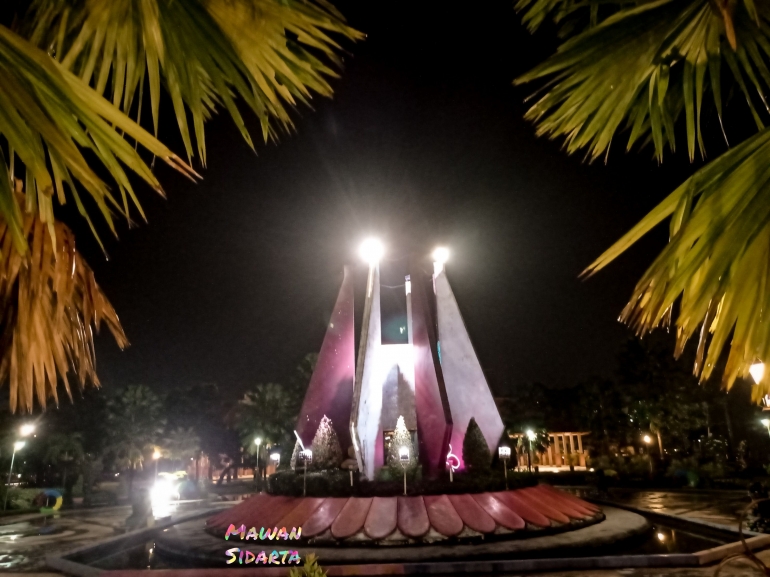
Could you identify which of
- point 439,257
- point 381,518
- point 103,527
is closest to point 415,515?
point 381,518

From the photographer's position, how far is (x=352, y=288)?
23.2m

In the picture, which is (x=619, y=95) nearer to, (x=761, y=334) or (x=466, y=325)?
(x=761, y=334)

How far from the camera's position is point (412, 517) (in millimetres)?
13875

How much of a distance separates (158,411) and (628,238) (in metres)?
45.4

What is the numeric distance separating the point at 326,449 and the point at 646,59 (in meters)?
18.6

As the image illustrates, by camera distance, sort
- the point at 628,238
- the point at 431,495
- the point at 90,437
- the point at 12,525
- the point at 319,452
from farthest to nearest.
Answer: the point at 90,437
the point at 12,525
the point at 319,452
the point at 431,495
the point at 628,238

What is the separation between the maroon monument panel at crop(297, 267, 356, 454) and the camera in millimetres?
20781

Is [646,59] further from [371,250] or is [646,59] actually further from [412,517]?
[371,250]

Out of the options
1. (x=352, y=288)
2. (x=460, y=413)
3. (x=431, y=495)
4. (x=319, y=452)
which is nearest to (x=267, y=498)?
(x=319, y=452)

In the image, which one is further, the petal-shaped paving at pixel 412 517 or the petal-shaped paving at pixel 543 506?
the petal-shaped paving at pixel 543 506

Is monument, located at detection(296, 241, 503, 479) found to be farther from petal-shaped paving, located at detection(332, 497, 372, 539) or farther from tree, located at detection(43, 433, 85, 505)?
tree, located at detection(43, 433, 85, 505)

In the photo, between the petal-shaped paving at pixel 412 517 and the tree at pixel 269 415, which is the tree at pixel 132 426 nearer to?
the tree at pixel 269 415

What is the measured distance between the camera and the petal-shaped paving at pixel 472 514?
1349 centimetres

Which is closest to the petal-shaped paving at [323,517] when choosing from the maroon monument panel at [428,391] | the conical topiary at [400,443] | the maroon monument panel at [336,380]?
the conical topiary at [400,443]
